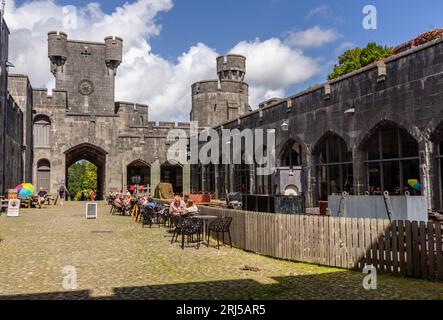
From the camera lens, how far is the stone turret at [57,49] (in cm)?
4331

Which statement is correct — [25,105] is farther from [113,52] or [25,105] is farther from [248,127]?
[248,127]

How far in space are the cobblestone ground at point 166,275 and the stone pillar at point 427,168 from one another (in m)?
6.28

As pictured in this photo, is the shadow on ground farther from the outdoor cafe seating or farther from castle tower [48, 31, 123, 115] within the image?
castle tower [48, 31, 123, 115]

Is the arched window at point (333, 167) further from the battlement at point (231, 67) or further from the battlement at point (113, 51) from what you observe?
the battlement at point (231, 67)

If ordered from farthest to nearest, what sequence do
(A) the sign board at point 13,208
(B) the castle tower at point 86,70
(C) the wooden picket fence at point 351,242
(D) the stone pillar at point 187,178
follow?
(B) the castle tower at point 86,70 → (D) the stone pillar at point 187,178 → (A) the sign board at point 13,208 → (C) the wooden picket fence at point 351,242

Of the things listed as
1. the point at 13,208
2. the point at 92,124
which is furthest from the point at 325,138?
the point at 92,124

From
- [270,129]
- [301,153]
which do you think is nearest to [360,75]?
[301,153]

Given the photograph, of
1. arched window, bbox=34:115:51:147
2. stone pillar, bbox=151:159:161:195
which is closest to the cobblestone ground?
stone pillar, bbox=151:159:161:195

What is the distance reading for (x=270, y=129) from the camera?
23.4 m

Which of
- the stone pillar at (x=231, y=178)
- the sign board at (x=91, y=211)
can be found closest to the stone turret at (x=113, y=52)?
the stone pillar at (x=231, y=178)

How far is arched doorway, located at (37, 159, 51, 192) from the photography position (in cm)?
3809
